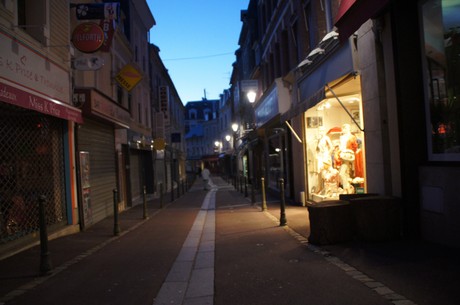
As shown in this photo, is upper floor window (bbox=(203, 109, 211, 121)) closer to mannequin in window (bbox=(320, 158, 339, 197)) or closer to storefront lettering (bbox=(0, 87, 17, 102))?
mannequin in window (bbox=(320, 158, 339, 197))

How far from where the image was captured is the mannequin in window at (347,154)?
11095mm

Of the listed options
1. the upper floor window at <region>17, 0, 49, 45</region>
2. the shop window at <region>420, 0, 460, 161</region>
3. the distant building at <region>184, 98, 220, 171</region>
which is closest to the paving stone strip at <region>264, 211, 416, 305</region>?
the shop window at <region>420, 0, 460, 161</region>

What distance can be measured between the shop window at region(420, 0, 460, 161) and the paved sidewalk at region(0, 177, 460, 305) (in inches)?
61.2

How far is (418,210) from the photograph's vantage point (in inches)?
272

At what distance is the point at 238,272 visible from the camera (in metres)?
5.90

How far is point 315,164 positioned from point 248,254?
24.2 feet

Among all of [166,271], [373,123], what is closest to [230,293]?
[166,271]

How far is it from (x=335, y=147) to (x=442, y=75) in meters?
5.91

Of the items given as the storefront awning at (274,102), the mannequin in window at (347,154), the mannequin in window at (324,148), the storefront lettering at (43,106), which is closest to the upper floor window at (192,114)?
the storefront awning at (274,102)

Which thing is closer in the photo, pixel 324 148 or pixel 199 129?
pixel 324 148

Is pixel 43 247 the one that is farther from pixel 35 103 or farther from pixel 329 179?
pixel 329 179

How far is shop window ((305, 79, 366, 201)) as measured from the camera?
11.2 m

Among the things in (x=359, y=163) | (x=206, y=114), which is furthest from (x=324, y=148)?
(x=206, y=114)

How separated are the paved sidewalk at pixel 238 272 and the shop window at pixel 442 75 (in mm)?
1555
